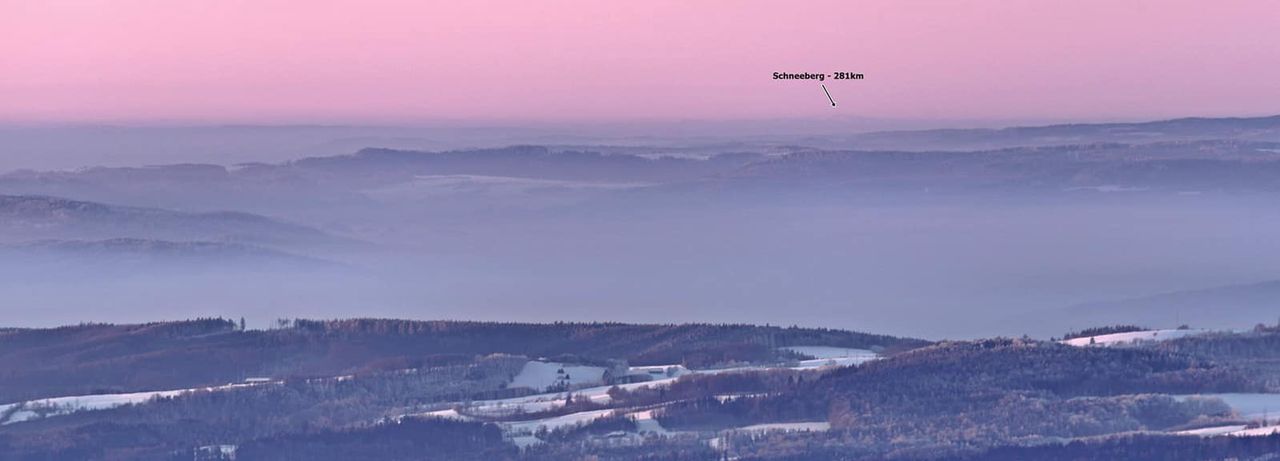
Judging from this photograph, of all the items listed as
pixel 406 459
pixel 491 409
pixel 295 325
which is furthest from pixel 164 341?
pixel 406 459

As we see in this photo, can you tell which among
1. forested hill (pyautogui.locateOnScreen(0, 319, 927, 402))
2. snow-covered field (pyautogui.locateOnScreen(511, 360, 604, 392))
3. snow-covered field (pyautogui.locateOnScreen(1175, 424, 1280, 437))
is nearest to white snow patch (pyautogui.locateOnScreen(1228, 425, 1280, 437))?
snow-covered field (pyautogui.locateOnScreen(1175, 424, 1280, 437))

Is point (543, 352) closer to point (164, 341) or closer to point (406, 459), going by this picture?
point (164, 341)

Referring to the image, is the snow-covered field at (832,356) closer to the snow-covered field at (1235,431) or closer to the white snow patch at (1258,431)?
the snow-covered field at (1235,431)

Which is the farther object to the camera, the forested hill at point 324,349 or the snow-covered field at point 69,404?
the forested hill at point 324,349

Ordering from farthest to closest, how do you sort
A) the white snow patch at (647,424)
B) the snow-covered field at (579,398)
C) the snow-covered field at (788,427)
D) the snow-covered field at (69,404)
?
1. the snow-covered field at (69,404)
2. the snow-covered field at (579,398)
3. the white snow patch at (647,424)
4. the snow-covered field at (788,427)

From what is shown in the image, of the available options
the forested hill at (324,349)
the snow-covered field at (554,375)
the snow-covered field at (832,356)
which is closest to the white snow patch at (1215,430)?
the snow-covered field at (832,356)

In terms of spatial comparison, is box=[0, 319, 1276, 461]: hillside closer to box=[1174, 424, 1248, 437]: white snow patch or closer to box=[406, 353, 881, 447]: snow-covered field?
box=[406, 353, 881, 447]: snow-covered field
